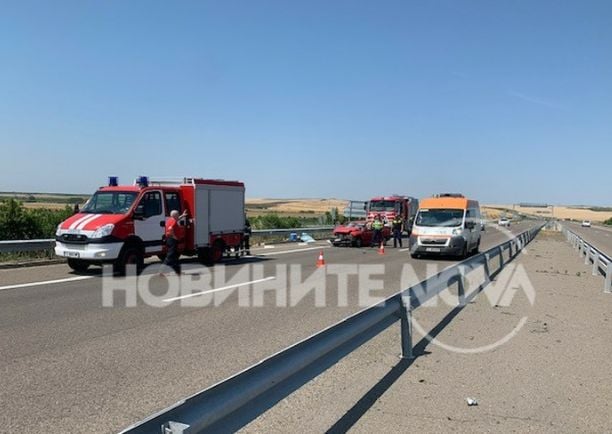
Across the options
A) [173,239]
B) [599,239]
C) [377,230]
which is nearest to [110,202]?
[173,239]

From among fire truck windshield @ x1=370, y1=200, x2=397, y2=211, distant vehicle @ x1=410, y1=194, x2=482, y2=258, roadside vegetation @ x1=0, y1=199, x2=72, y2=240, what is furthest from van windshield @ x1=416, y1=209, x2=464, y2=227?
fire truck windshield @ x1=370, y1=200, x2=397, y2=211

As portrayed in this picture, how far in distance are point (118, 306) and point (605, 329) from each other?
7955 mm

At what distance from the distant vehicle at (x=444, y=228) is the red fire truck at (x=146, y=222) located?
6.98 m

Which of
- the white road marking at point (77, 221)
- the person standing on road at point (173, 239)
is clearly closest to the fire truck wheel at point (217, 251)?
the person standing on road at point (173, 239)

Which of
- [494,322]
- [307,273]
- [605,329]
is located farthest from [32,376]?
[307,273]

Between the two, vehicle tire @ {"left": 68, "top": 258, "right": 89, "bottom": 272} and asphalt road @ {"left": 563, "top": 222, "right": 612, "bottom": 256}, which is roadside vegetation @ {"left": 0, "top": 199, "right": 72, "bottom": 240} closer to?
vehicle tire @ {"left": 68, "top": 258, "right": 89, "bottom": 272}

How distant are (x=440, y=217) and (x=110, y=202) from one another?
12.6 meters

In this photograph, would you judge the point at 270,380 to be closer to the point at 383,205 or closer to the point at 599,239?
the point at 383,205

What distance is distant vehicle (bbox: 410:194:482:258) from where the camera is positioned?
20.8 m

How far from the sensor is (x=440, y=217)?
21891 millimetres

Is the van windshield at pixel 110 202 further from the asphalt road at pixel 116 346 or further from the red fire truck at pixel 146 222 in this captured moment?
the asphalt road at pixel 116 346

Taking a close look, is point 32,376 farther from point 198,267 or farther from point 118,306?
point 198,267

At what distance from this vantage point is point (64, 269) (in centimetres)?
1534

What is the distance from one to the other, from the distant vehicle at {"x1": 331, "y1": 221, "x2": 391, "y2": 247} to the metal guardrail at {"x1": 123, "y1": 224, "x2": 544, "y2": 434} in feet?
69.3
